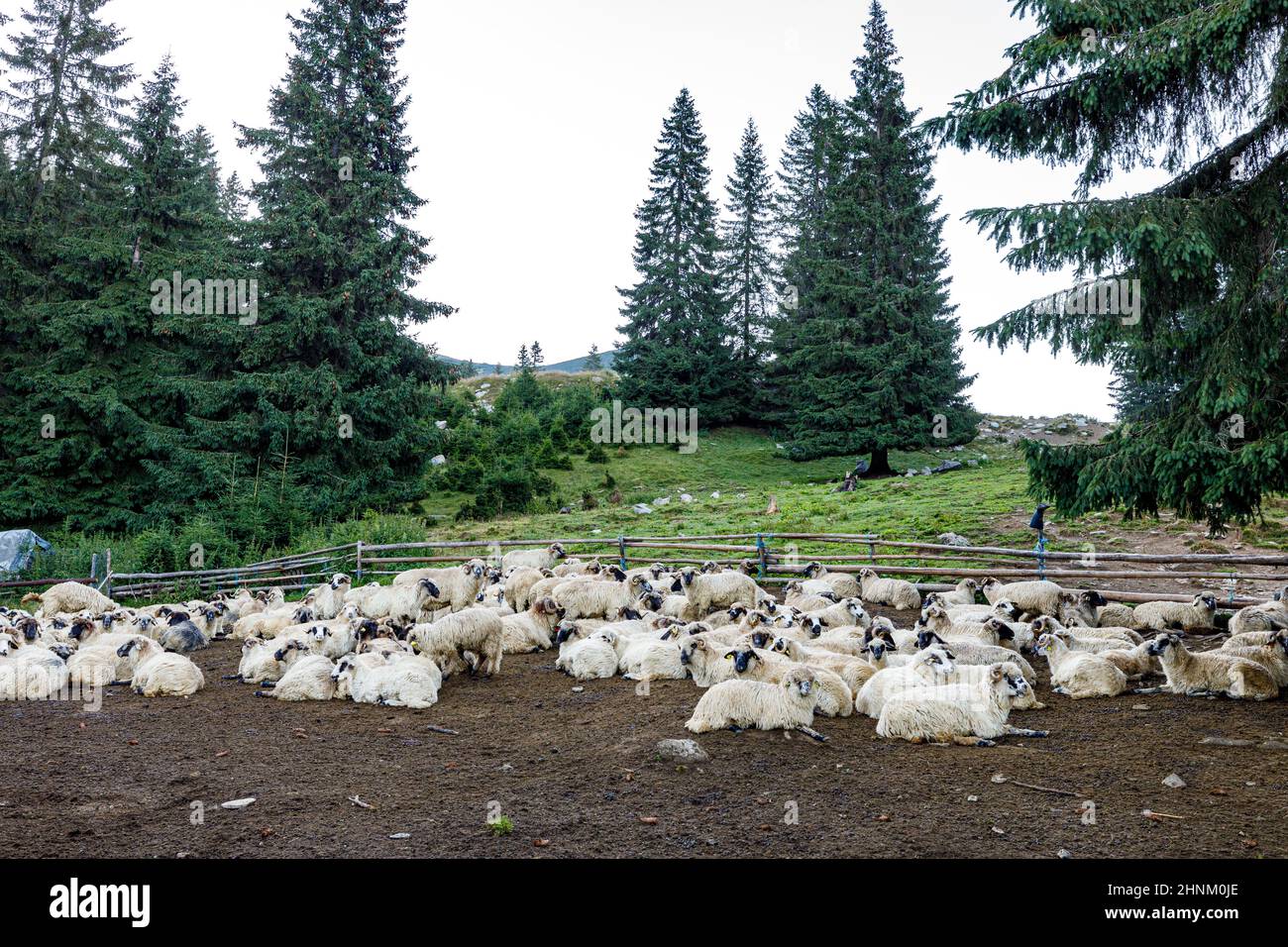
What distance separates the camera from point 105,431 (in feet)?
92.3

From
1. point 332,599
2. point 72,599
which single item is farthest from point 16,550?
point 332,599

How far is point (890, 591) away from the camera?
14250mm

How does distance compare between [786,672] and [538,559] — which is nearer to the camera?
[786,672]

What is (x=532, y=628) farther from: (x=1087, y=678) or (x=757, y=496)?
(x=757, y=496)

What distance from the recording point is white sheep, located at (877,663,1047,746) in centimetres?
712

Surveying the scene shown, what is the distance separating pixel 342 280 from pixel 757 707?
2496cm

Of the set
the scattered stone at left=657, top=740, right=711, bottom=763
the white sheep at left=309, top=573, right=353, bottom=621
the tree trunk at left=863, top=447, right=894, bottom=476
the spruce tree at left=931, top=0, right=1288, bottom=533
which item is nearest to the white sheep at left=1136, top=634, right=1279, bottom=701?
the spruce tree at left=931, top=0, right=1288, bottom=533

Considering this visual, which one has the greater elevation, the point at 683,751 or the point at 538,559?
the point at 538,559

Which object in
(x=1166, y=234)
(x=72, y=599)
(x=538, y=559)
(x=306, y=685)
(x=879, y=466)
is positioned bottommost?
(x=72, y=599)

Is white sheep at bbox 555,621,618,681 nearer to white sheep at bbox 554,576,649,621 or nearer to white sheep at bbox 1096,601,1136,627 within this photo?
white sheep at bbox 554,576,649,621

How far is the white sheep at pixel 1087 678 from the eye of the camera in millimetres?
8242

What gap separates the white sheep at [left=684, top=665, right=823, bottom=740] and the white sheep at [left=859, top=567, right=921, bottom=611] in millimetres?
6885

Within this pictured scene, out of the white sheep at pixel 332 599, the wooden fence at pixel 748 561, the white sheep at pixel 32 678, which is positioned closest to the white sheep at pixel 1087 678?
the wooden fence at pixel 748 561

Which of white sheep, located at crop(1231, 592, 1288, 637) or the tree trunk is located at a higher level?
the tree trunk
